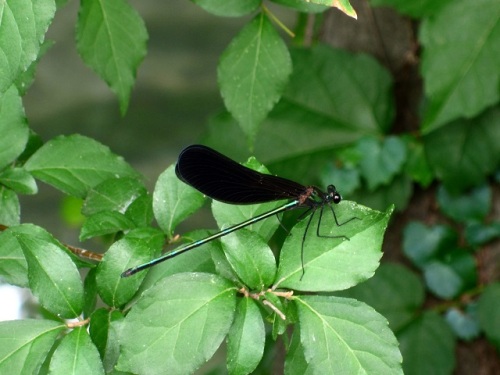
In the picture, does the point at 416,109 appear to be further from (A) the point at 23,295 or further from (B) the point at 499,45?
(A) the point at 23,295

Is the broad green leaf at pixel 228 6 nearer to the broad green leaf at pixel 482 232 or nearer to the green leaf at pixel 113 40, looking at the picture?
the green leaf at pixel 113 40

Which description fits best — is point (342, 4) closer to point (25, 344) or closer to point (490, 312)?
point (25, 344)

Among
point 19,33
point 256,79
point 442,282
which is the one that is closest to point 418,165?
point 442,282

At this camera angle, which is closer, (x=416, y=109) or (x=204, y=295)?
(x=204, y=295)

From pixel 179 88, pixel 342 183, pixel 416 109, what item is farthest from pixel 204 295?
pixel 179 88

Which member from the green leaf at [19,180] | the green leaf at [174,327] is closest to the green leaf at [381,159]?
the green leaf at [19,180]

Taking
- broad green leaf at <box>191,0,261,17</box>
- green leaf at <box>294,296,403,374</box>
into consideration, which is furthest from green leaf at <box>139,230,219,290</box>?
broad green leaf at <box>191,0,261,17</box>
